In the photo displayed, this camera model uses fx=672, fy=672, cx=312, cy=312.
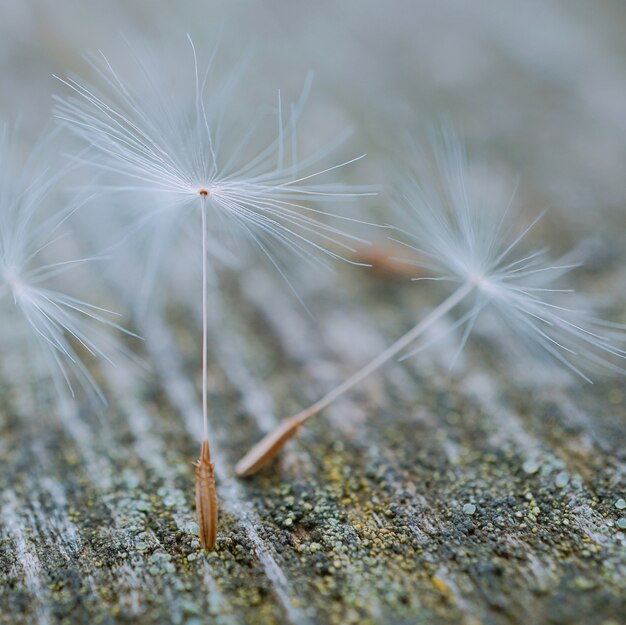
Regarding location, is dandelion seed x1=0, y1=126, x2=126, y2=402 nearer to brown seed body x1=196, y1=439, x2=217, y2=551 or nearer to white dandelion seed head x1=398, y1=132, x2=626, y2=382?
brown seed body x1=196, y1=439, x2=217, y2=551

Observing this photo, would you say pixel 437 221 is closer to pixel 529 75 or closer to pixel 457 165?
pixel 457 165

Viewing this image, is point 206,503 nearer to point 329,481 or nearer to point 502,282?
point 329,481

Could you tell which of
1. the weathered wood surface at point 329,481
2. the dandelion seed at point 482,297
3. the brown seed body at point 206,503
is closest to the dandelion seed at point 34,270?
the weathered wood surface at point 329,481

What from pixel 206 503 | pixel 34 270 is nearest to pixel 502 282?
pixel 206 503

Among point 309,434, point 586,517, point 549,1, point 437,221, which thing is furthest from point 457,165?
point 549,1

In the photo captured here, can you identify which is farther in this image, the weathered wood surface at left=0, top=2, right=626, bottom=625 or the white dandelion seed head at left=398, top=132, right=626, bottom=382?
the white dandelion seed head at left=398, top=132, right=626, bottom=382

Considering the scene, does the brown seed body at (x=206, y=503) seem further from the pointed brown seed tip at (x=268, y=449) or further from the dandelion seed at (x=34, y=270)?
the dandelion seed at (x=34, y=270)

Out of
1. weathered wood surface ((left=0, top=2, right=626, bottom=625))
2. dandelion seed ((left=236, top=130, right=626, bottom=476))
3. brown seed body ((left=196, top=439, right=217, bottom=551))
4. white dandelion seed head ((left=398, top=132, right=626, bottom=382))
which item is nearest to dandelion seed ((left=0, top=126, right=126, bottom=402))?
weathered wood surface ((left=0, top=2, right=626, bottom=625))
